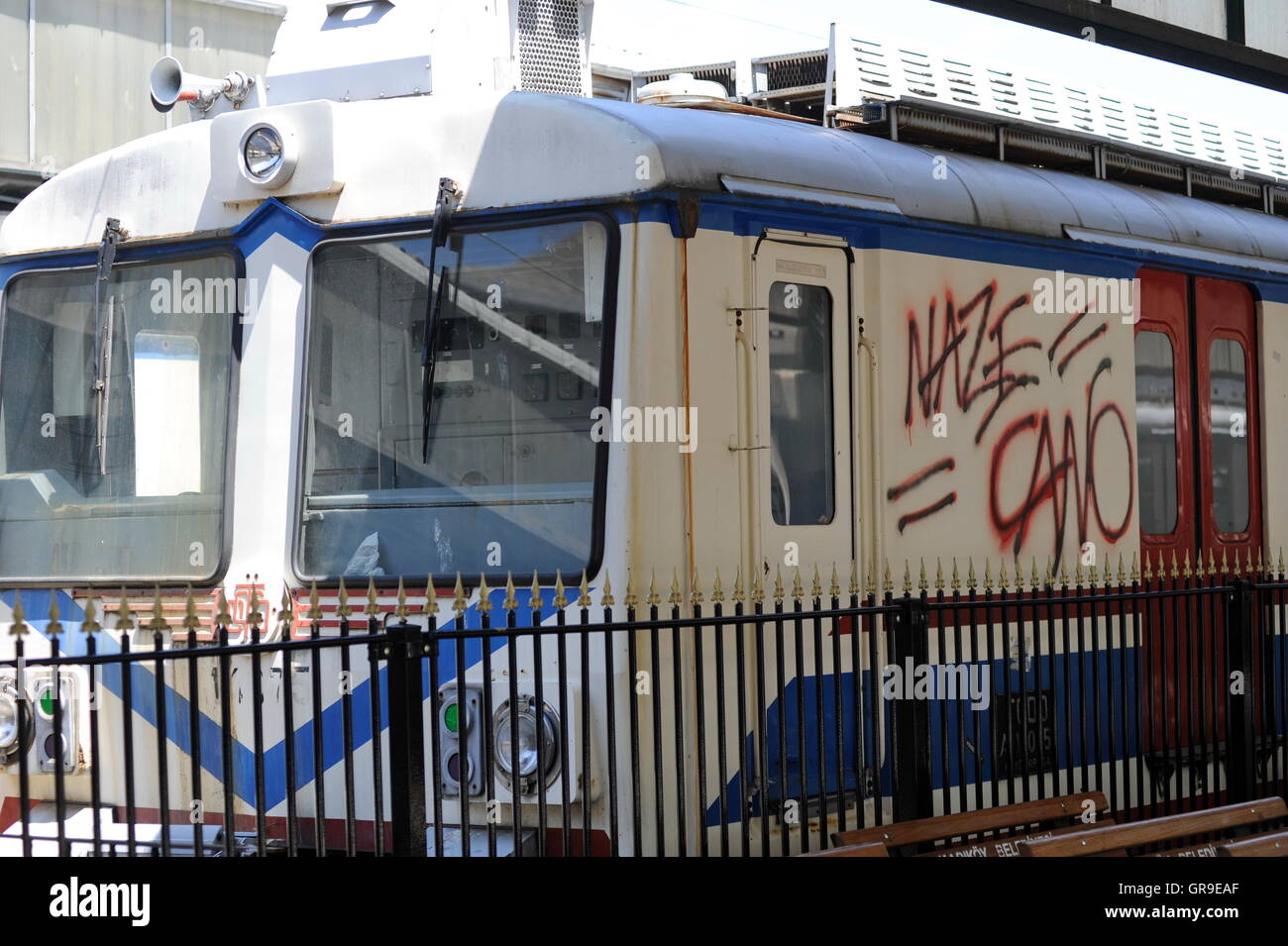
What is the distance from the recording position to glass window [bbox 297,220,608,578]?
558cm

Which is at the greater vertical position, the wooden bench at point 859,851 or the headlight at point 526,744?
the headlight at point 526,744

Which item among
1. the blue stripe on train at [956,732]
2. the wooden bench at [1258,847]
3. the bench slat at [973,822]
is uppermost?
the blue stripe on train at [956,732]

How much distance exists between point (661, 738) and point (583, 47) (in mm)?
2794

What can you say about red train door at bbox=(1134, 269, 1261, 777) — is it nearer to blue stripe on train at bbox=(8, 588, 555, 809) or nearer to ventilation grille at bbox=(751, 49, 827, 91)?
ventilation grille at bbox=(751, 49, 827, 91)

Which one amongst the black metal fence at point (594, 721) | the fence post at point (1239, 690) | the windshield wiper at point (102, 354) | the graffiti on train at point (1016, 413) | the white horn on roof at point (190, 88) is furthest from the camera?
the fence post at point (1239, 690)

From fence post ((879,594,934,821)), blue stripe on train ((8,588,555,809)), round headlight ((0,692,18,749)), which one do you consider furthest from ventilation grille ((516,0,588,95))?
round headlight ((0,692,18,749))

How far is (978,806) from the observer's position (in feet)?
20.9

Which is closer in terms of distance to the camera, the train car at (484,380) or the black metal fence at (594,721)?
the black metal fence at (594,721)

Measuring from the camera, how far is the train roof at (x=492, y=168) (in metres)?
5.64

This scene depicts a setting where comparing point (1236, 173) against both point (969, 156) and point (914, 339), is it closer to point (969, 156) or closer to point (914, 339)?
point (969, 156)

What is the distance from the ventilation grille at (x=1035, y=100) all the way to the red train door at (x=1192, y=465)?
0.76 metres

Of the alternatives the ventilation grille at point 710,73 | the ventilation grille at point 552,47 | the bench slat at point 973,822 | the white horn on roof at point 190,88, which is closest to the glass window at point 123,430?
the white horn on roof at point 190,88

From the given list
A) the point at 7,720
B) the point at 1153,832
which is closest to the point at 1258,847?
the point at 1153,832

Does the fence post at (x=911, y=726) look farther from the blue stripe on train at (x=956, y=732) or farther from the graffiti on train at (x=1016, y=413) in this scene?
the graffiti on train at (x=1016, y=413)
